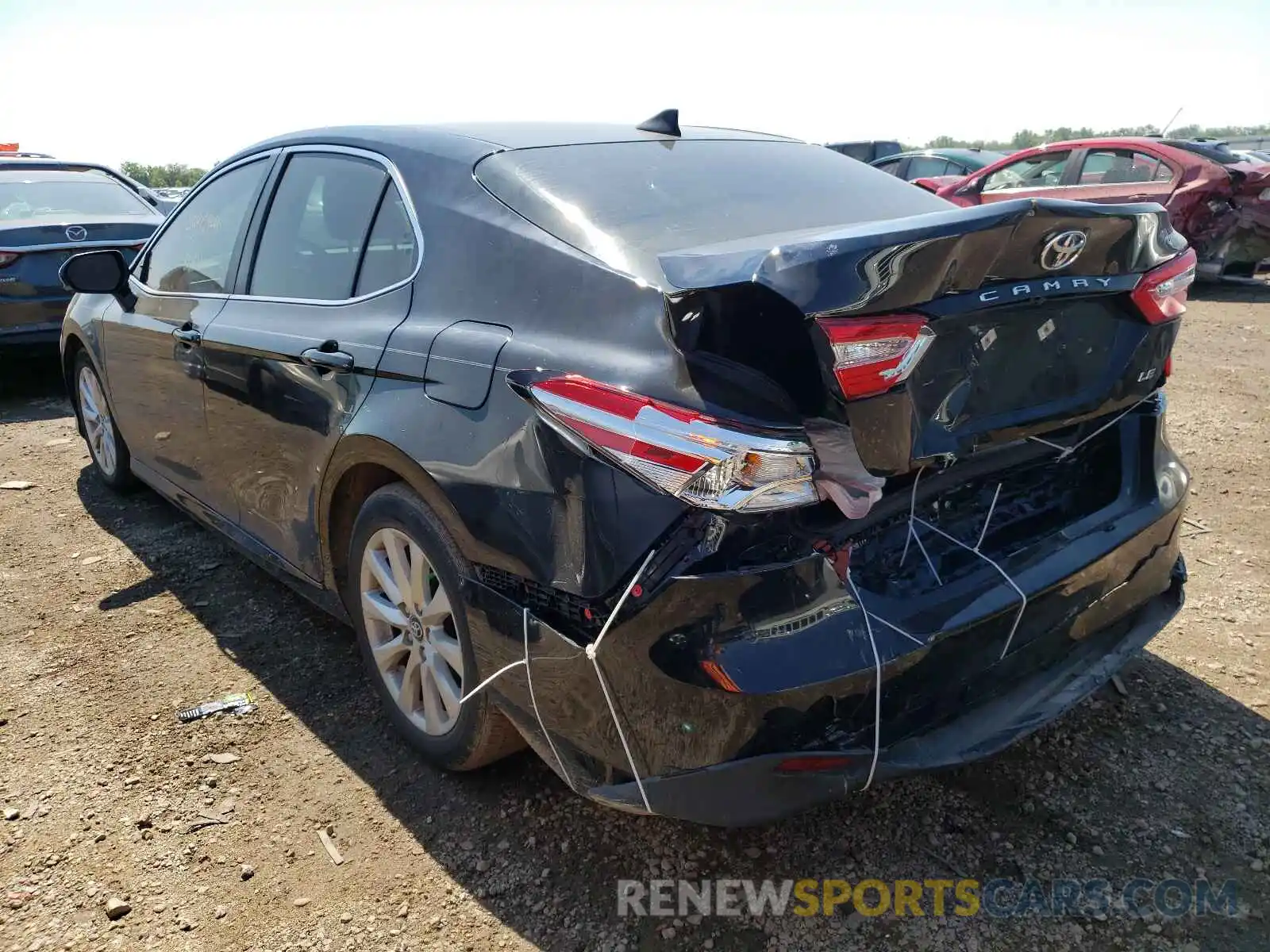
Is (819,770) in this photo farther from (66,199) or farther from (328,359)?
(66,199)

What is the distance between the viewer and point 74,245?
6727mm

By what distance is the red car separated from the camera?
9.35 meters

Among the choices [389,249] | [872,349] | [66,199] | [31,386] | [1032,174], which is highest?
[66,199]

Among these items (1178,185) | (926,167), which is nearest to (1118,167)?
(1178,185)

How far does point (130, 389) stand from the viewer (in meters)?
4.10

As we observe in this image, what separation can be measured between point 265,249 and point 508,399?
1.65 m

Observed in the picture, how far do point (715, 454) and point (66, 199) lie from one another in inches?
308

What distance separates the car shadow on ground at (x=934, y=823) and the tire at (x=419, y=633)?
16 centimetres

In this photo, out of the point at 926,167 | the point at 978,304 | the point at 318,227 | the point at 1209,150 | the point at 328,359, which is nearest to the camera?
the point at 978,304

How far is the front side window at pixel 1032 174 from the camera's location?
10.8m

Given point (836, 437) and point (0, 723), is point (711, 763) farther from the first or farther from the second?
point (0, 723)

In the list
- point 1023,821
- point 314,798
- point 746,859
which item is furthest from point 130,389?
point 1023,821

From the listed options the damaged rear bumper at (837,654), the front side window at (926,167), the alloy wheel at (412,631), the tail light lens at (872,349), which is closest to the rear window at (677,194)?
the tail light lens at (872,349)

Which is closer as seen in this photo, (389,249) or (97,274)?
(389,249)
